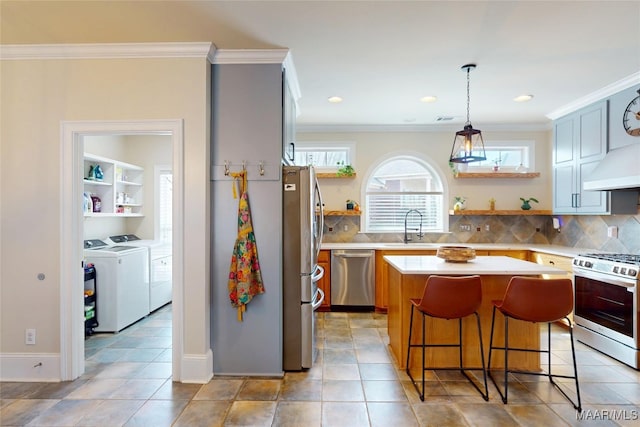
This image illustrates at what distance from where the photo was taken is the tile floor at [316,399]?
2076 mm

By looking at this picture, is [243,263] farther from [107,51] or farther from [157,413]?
[107,51]

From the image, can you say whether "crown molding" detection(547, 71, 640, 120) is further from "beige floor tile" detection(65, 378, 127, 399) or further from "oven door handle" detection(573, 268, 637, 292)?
"beige floor tile" detection(65, 378, 127, 399)

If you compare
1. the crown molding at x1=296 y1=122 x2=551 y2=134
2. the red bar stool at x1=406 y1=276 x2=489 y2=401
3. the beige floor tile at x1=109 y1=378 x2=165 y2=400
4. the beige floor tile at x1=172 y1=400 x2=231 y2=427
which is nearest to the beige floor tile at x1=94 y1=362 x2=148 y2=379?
the beige floor tile at x1=109 y1=378 x2=165 y2=400

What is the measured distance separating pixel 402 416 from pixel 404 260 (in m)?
1.34

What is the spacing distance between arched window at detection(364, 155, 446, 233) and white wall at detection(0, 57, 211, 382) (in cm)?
301

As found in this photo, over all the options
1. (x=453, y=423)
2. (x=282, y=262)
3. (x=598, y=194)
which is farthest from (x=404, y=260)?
(x=598, y=194)

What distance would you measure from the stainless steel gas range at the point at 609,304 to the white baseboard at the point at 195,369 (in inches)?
140

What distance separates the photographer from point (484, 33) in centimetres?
240

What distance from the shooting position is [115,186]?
4055 millimetres

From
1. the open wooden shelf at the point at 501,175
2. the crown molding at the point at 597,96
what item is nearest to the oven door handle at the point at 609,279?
the open wooden shelf at the point at 501,175

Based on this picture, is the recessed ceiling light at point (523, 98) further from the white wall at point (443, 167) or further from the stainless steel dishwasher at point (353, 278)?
the stainless steel dishwasher at point (353, 278)

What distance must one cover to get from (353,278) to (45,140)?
351 centimetres

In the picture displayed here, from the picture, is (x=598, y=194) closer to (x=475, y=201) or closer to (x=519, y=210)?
(x=519, y=210)

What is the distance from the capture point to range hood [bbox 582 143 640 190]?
301 cm
